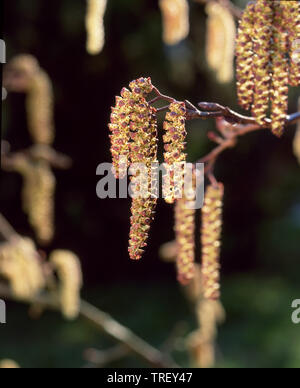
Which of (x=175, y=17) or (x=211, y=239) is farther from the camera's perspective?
(x=175, y=17)

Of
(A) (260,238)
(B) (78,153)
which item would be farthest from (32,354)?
(A) (260,238)

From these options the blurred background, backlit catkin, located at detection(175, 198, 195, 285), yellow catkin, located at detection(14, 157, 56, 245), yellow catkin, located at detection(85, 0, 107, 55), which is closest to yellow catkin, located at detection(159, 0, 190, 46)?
yellow catkin, located at detection(85, 0, 107, 55)

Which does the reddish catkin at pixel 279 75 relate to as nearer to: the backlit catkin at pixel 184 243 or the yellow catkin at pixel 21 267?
the backlit catkin at pixel 184 243

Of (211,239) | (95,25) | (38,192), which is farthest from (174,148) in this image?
(38,192)

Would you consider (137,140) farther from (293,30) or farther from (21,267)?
(21,267)

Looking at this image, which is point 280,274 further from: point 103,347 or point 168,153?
point 168,153

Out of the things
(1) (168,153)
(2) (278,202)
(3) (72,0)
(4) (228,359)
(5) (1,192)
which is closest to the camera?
(1) (168,153)
